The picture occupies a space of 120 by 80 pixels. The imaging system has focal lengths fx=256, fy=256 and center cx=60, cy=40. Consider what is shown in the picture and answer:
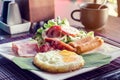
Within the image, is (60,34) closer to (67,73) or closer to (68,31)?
(68,31)

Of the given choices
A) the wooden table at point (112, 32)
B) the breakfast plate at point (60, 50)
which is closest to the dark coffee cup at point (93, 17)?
the wooden table at point (112, 32)

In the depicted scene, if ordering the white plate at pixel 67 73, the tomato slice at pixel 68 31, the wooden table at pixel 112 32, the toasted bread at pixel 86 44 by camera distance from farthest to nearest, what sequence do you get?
1. the wooden table at pixel 112 32
2. the tomato slice at pixel 68 31
3. the toasted bread at pixel 86 44
4. the white plate at pixel 67 73

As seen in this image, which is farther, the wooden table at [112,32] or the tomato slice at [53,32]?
the wooden table at [112,32]

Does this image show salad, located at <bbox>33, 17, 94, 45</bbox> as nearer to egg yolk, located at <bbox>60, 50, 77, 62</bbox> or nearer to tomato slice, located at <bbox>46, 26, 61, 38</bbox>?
tomato slice, located at <bbox>46, 26, 61, 38</bbox>

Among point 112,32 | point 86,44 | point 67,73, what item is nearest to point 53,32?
Result: point 86,44

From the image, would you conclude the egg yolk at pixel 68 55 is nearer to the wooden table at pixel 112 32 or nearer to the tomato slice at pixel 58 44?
the tomato slice at pixel 58 44

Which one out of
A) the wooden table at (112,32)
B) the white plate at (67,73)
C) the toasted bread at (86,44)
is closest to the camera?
the white plate at (67,73)

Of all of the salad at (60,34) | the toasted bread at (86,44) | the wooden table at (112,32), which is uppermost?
the salad at (60,34)

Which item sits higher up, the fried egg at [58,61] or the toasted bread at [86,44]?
the toasted bread at [86,44]

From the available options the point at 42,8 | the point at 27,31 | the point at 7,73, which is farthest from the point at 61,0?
the point at 7,73
